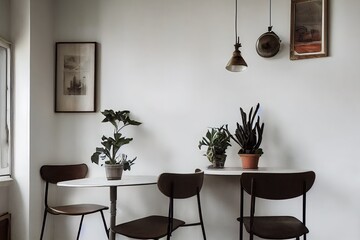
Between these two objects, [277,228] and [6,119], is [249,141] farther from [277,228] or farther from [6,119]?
[6,119]

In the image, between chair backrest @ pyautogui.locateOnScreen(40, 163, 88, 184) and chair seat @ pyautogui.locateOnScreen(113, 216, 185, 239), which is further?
chair backrest @ pyautogui.locateOnScreen(40, 163, 88, 184)

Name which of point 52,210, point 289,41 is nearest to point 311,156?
point 289,41

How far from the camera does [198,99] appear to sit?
2.99 m

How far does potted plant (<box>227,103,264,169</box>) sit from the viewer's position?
2635 millimetres

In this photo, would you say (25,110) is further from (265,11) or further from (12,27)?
(265,11)

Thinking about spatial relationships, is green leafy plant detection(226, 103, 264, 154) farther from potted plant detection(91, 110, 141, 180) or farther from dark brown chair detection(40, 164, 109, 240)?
dark brown chair detection(40, 164, 109, 240)

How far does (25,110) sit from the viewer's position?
9.18 feet

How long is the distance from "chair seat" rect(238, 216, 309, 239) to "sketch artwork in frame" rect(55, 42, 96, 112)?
1781 millimetres

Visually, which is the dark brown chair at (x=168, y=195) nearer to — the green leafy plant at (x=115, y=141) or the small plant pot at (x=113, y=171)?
the small plant pot at (x=113, y=171)

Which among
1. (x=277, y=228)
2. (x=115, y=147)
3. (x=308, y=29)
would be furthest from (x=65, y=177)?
(x=308, y=29)

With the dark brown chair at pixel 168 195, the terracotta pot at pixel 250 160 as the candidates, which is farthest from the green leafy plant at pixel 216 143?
the dark brown chair at pixel 168 195

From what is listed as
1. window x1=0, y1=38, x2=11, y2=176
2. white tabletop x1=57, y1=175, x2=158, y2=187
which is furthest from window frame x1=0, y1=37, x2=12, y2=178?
white tabletop x1=57, y1=175, x2=158, y2=187

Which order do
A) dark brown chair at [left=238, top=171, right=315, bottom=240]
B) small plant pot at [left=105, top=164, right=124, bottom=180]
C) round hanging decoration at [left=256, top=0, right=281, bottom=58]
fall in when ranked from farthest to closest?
round hanging decoration at [left=256, top=0, right=281, bottom=58]
small plant pot at [left=105, top=164, right=124, bottom=180]
dark brown chair at [left=238, top=171, right=315, bottom=240]

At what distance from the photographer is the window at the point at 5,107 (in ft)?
8.93
